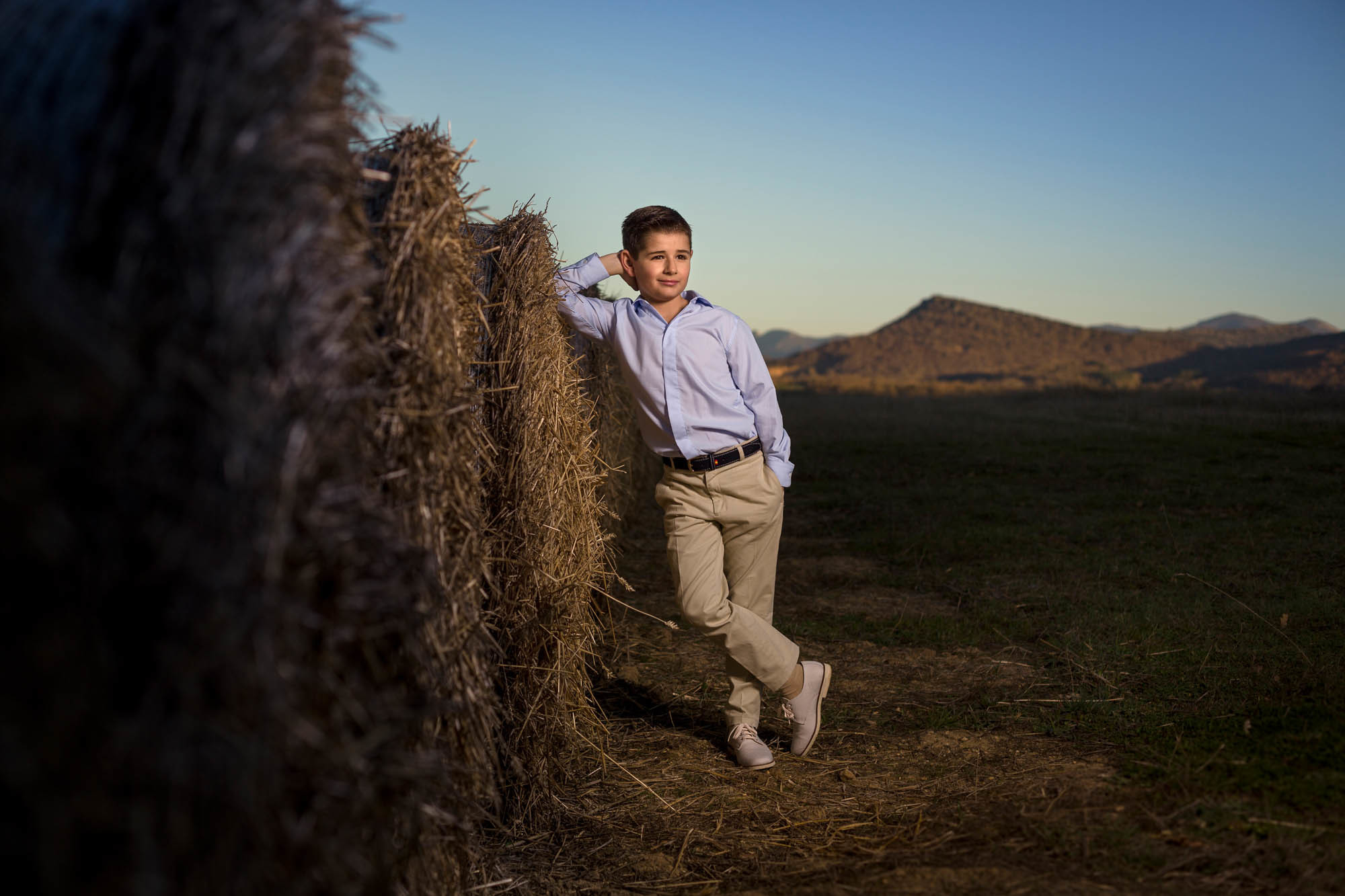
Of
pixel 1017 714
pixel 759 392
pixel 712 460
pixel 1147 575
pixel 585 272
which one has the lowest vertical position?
pixel 1017 714

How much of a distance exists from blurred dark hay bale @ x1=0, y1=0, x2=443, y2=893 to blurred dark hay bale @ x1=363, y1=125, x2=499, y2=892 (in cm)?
54

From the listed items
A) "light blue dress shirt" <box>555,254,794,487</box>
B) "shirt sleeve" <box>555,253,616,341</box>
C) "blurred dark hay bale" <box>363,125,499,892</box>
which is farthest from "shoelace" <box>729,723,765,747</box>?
"shirt sleeve" <box>555,253,616,341</box>

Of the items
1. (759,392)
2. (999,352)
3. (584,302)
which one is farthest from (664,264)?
(999,352)

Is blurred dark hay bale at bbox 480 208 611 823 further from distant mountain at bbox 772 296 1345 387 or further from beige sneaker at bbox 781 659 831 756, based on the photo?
distant mountain at bbox 772 296 1345 387

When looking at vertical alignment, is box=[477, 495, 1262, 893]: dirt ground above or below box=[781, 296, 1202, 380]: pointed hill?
below

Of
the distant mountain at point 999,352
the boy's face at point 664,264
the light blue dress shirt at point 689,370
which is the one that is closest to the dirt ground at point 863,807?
the light blue dress shirt at point 689,370

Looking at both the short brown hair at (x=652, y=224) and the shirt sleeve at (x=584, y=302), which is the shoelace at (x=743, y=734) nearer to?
the shirt sleeve at (x=584, y=302)

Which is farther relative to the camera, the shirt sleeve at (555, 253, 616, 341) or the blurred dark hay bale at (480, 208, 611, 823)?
the shirt sleeve at (555, 253, 616, 341)

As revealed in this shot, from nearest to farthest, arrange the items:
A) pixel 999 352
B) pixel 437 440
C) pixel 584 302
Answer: pixel 437 440 → pixel 584 302 → pixel 999 352

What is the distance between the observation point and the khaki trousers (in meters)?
3.82

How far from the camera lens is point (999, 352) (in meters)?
52.0

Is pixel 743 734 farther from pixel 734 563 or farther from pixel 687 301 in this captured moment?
pixel 687 301

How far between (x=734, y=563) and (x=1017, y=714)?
156cm

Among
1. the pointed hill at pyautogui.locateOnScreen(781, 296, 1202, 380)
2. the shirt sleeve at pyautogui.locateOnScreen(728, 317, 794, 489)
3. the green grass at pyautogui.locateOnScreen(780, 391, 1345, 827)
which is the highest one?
the pointed hill at pyautogui.locateOnScreen(781, 296, 1202, 380)
